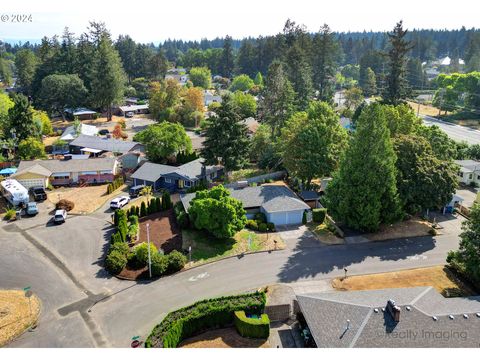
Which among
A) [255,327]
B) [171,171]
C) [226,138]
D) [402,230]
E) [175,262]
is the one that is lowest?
[255,327]

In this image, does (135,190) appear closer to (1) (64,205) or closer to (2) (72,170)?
(1) (64,205)

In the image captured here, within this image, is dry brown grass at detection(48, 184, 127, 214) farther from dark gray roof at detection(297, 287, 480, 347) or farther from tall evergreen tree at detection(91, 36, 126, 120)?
tall evergreen tree at detection(91, 36, 126, 120)

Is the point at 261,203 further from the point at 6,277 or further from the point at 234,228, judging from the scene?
the point at 6,277

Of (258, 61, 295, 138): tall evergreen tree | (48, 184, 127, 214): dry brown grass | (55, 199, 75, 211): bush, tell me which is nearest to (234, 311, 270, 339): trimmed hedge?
(48, 184, 127, 214): dry brown grass

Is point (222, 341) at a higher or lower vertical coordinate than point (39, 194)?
lower

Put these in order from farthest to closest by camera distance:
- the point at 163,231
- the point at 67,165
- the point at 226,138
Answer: the point at 67,165, the point at 226,138, the point at 163,231

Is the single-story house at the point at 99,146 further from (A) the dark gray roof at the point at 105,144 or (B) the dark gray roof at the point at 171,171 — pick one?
(B) the dark gray roof at the point at 171,171

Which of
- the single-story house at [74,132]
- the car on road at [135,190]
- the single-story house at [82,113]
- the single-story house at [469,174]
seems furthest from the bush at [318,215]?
the single-story house at [82,113]

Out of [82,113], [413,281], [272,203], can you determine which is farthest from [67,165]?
[413,281]
